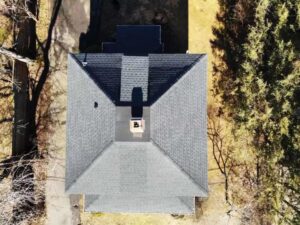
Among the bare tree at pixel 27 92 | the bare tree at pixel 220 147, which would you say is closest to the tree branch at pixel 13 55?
the bare tree at pixel 27 92

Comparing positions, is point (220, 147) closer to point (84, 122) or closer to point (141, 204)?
point (141, 204)

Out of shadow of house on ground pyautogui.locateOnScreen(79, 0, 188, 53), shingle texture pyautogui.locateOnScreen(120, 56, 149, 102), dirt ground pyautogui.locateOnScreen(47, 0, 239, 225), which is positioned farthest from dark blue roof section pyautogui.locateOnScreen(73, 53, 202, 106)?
dirt ground pyautogui.locateOnScreen(47, 0, 239, 225)

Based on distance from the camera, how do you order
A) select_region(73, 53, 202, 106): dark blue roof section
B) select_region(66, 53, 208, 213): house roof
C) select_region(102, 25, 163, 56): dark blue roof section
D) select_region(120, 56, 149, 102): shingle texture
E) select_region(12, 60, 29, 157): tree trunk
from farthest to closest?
select_region(12, 60, 29, 157): tree trunk, select_region(102, 25, 163, 56): dark blue roof section, select_region(73, 53, 202, 106): dark blue roof section, select_region(120, 56, 149, 102): shingle texture, select_region(66, 53, 208, 213): house roof

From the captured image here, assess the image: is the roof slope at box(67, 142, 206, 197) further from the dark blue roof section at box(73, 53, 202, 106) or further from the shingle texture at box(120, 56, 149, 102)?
the shingle texture at box(120, 56, 149, 102)

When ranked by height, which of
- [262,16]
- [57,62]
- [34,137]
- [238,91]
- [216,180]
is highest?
[262,16]

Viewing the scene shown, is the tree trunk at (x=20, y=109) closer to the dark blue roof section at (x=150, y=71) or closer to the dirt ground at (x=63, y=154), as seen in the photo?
the dirt ground at (x=63, y=154)

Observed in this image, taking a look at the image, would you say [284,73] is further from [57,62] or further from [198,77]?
[57,62]

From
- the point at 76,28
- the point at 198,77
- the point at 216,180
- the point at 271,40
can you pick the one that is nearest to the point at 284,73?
the point at 271,40
